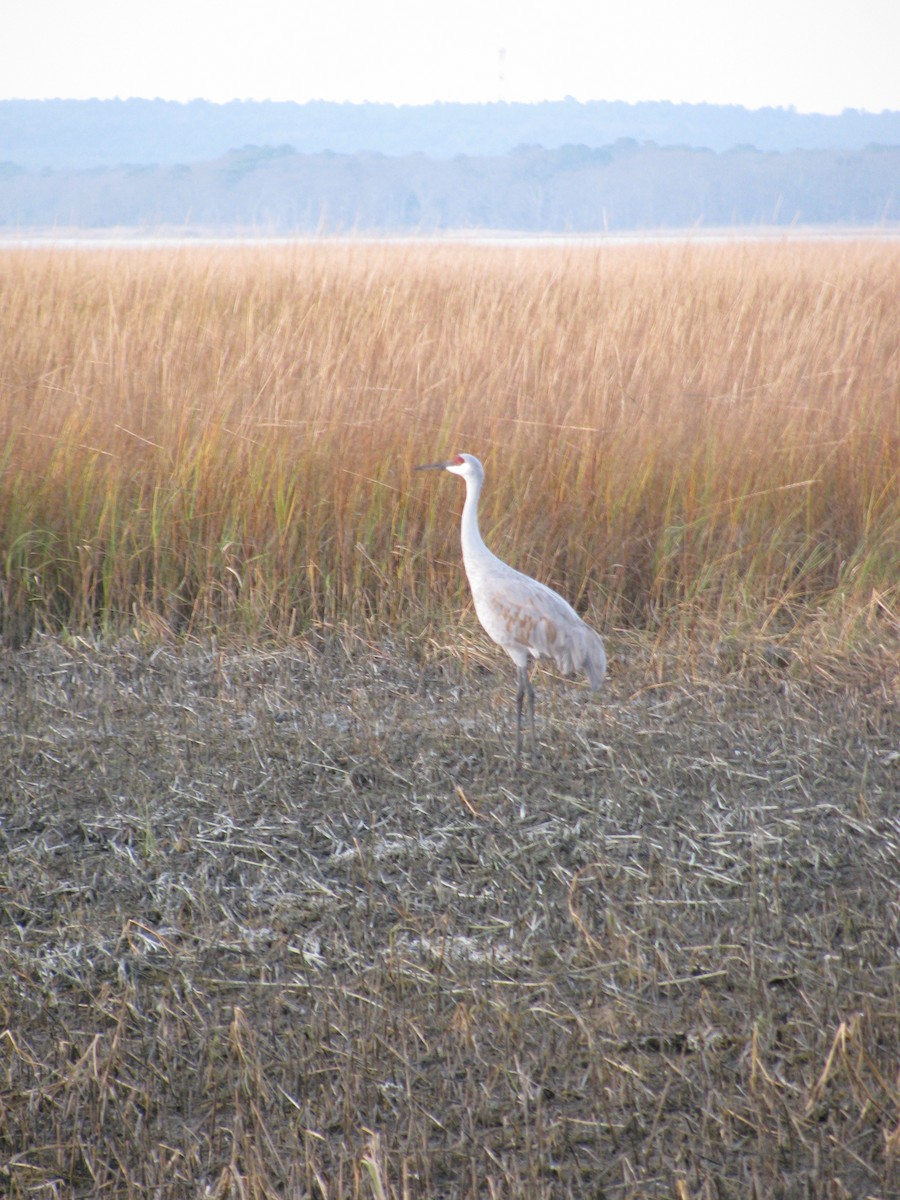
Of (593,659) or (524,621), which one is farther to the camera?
(593,659)

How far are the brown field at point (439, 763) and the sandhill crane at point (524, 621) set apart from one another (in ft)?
0.66

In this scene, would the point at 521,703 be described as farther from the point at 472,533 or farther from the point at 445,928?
the point at 445,928

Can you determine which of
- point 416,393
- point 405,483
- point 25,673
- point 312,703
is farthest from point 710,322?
point 25,673

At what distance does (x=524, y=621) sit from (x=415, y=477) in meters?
1.34

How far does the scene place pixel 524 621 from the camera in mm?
3125

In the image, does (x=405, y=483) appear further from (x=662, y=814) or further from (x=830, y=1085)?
(x=830, y=1085)

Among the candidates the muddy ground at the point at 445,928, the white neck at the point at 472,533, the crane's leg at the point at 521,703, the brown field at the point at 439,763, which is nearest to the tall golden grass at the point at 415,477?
the brown field at the point at 439,763

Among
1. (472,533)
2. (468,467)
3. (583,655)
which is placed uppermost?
(468,467)

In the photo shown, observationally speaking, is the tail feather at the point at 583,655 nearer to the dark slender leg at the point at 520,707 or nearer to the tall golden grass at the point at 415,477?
the dark slender leg at the point at 520,707

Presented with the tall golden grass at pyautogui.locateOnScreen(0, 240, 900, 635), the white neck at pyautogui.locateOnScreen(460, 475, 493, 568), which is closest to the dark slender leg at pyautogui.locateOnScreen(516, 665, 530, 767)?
the white neck at pyautogui.locateOnScreen(460, 475, 493, 568)

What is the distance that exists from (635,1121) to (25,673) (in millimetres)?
2598

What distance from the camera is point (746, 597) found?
13.5 ft

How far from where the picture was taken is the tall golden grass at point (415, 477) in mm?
4145

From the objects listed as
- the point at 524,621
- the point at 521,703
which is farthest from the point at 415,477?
the point at 521,703
